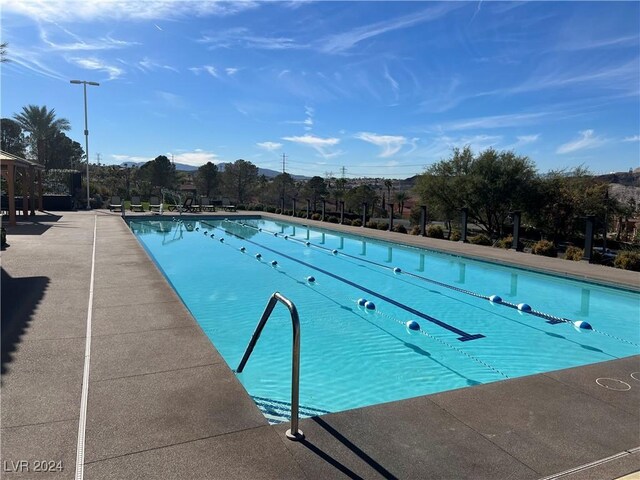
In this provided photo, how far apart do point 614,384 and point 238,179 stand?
39265 mm

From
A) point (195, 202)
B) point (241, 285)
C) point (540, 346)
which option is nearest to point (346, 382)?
point (540, 346)

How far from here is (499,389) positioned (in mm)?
3586

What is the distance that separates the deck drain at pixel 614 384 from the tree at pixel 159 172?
41710 mm

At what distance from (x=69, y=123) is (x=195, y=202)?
21.9m

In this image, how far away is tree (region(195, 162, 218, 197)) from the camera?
39438 mm

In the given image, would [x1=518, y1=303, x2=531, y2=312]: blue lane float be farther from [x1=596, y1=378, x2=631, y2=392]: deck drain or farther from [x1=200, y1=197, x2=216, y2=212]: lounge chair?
[x1=200, y1=197, x2=216, y2=212]: lounge chair

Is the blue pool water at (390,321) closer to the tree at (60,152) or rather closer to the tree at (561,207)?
the tree at (561,207)

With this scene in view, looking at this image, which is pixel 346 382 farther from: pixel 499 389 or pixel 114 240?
pixel 114 240

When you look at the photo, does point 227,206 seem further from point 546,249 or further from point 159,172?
point 546,249

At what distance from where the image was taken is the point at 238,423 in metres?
2.85

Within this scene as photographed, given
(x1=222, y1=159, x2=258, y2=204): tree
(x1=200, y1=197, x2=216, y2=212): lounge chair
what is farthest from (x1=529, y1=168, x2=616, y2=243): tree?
(x1=222, y1=159, x2=258, y2=204): tree

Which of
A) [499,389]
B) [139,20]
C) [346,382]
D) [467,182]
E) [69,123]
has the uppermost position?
[69,123]

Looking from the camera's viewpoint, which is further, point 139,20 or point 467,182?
point 467,182

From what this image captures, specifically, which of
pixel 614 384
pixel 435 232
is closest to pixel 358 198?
pixel 435 232
